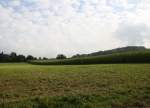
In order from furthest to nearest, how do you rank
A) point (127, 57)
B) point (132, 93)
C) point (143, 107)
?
1. point (127, 57)
2. point (132, 93)
3. point (143, 107)

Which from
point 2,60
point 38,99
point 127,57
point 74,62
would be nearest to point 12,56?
point 2,60

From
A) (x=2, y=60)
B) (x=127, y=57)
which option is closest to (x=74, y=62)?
(x=127, y=57)

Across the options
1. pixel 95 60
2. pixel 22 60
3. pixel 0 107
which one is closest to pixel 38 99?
pixel 0 107

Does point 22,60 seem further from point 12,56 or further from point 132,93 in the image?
point 132,93

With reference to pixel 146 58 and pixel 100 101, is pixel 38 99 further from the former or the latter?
pixel 146 58

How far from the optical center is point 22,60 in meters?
141

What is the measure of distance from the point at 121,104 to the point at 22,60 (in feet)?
438

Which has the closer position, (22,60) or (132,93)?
(132,93)

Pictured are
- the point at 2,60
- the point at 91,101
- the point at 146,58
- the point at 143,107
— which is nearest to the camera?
the point at 143,107

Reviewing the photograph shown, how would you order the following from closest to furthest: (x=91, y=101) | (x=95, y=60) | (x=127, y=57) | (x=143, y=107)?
(x=143, y=107) < (x=91, y=101) < (x=127, y=57) < (x=95, y=60)

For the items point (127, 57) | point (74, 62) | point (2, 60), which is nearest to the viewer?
point (127, 57)

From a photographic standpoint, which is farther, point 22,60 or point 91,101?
point 22,60

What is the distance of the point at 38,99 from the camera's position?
12406 millimetres

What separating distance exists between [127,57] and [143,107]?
163ft
